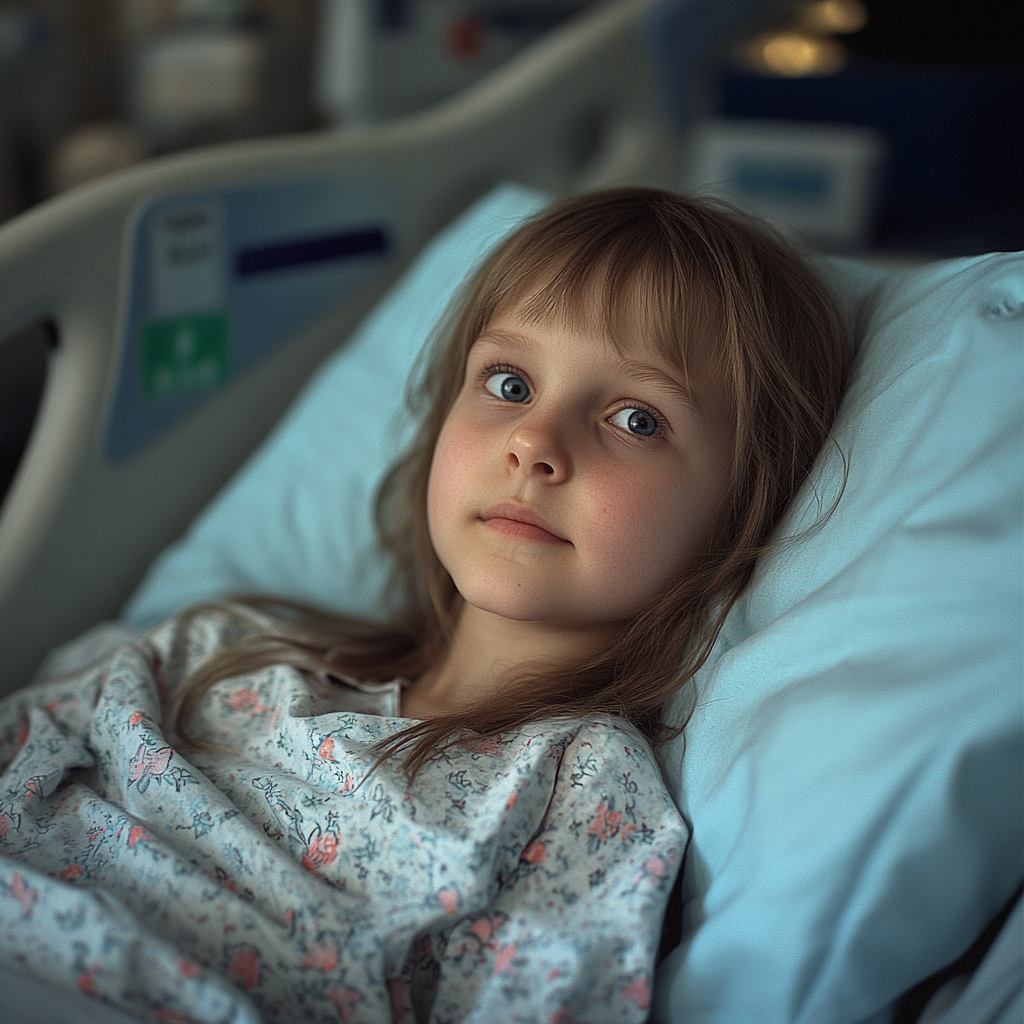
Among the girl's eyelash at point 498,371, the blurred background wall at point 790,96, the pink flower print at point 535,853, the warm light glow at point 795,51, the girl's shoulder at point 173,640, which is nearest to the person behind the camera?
the pink flower print at point 535,853

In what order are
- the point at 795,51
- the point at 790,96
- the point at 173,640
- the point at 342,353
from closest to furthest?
the point at 173,640
the point at 342,353
the point at 790,96
the point at 795,51

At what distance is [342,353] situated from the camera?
1.28 m

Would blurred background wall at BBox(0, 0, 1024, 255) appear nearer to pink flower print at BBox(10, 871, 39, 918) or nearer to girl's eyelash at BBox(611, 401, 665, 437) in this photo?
girl's eyelash at BBox(611, 401, 665, 437)

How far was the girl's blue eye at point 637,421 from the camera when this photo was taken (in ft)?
2.40

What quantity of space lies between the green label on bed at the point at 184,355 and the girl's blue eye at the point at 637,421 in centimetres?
65

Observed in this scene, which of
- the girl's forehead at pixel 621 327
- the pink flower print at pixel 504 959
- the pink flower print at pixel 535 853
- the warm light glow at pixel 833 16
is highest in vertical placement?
the warm light glow at pixel 833 16

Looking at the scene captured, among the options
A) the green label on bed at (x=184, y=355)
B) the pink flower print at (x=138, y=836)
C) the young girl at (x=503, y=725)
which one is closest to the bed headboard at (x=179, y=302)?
the green label on bed at (x=184, y=355)

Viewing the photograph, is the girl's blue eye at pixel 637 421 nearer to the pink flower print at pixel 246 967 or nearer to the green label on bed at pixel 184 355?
the pink flower print at pixel 246 967

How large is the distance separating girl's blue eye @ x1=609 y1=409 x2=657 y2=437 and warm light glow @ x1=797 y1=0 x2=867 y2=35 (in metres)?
1.48

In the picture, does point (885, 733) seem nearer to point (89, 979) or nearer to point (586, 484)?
point (586, 484)

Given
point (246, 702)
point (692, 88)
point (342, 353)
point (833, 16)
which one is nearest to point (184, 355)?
point (342, 353)

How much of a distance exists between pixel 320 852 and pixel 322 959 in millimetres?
78

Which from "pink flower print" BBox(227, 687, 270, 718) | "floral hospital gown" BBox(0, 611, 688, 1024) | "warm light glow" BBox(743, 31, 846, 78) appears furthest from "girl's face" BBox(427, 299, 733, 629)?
"warm light glow" BBox(743, 31, 846, 78)

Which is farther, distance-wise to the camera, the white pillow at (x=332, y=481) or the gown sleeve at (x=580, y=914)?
the white pillow at (x=332, y=481)
